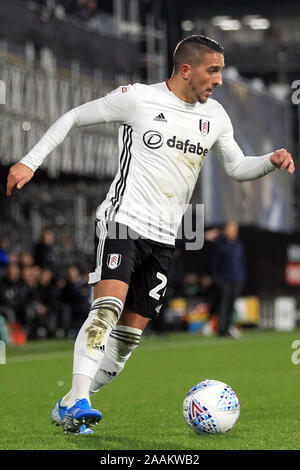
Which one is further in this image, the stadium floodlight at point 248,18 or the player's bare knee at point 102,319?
the stadium floodlight at point 248,18

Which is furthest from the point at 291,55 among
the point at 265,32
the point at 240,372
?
the point at 240,372

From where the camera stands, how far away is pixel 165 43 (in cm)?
2698

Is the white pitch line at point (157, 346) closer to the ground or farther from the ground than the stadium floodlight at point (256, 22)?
closer to the ground

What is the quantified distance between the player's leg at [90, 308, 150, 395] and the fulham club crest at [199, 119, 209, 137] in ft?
4.08

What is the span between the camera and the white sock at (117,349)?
6793 mm

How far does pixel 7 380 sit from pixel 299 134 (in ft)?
84.4

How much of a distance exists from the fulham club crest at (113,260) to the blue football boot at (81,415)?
859 millimetres

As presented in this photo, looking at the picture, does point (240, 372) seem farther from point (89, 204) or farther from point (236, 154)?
point (89, 204)

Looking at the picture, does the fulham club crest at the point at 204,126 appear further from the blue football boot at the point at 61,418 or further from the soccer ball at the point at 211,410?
the blue football boot at the point at 61,418

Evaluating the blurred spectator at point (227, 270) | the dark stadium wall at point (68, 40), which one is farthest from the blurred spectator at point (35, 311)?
the dark stadium wall at point (68, 40)

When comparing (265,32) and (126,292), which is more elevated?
(265,32)

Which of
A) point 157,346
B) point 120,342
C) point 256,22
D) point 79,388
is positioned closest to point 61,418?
point 79,388

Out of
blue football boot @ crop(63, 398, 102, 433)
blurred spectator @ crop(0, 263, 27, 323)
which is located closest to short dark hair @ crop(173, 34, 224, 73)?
blue football boot @ crop(63, 398, 102, 433)
